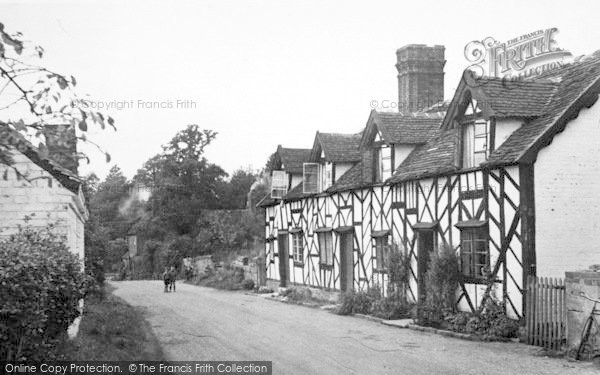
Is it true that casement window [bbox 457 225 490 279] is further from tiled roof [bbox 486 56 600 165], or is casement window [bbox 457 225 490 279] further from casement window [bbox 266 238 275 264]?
casement window [bbox 266 238 275 264]

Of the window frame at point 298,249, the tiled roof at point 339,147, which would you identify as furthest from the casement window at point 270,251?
the tiled roof at point 339,147

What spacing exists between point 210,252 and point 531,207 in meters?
41.9

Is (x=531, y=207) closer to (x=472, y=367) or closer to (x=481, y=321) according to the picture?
(x=481, y=321)

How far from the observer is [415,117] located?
77.3 ft

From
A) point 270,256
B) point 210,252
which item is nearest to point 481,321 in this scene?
point 270,256

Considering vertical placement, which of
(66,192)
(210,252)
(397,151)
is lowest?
(210,252)

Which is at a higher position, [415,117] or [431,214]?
[415,117]

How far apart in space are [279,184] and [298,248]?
3.92 m

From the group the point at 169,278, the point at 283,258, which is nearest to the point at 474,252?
the point at 283,258

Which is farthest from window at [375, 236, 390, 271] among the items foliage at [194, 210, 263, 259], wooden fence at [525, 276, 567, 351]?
foliage at [194, 210, 263, 259]

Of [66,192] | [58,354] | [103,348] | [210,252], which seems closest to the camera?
[58,354]

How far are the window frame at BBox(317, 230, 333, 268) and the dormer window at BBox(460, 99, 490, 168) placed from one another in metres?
9.18

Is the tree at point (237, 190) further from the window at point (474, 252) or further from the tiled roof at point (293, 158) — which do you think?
the window at point (474, 252)

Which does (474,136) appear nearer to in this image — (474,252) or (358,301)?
(474,252)
